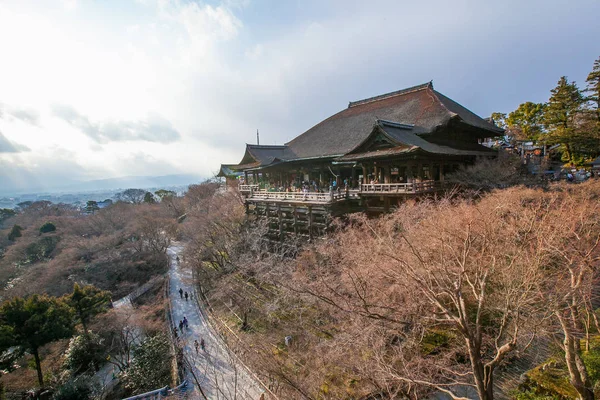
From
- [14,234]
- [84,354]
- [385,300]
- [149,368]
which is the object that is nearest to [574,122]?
[385,300]

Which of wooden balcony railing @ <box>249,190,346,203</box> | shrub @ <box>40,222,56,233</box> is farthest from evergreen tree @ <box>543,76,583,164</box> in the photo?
shrub @ <box>40,222,56,233</box>

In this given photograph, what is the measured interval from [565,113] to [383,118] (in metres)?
13.4

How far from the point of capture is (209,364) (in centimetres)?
1423

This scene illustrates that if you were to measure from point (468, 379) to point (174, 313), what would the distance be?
751 inches

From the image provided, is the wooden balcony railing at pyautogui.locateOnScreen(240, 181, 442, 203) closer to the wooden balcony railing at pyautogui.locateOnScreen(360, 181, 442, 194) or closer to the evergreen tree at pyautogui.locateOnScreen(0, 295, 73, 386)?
the wooden balcony railing at pyautogui.locateOnScreen(360, 181, 442, 194)

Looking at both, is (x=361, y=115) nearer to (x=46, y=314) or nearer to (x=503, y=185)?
(x=503, y=185)

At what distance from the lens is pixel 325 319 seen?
12789mm

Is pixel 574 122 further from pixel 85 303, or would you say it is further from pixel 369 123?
pixel 85 303

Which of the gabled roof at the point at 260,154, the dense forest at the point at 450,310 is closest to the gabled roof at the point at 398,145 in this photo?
the dense forest at the point at 450,310

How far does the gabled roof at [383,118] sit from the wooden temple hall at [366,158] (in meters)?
0.09

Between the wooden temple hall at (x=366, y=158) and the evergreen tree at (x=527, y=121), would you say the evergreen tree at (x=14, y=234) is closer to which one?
the wooden temple hall at (x=366, y=158)

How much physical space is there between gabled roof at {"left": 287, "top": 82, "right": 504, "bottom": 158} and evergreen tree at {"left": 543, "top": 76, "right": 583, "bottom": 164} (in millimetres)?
3763

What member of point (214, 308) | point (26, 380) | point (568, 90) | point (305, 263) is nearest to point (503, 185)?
point (305, 263)

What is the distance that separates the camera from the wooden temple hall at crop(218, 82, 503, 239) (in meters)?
16.0
